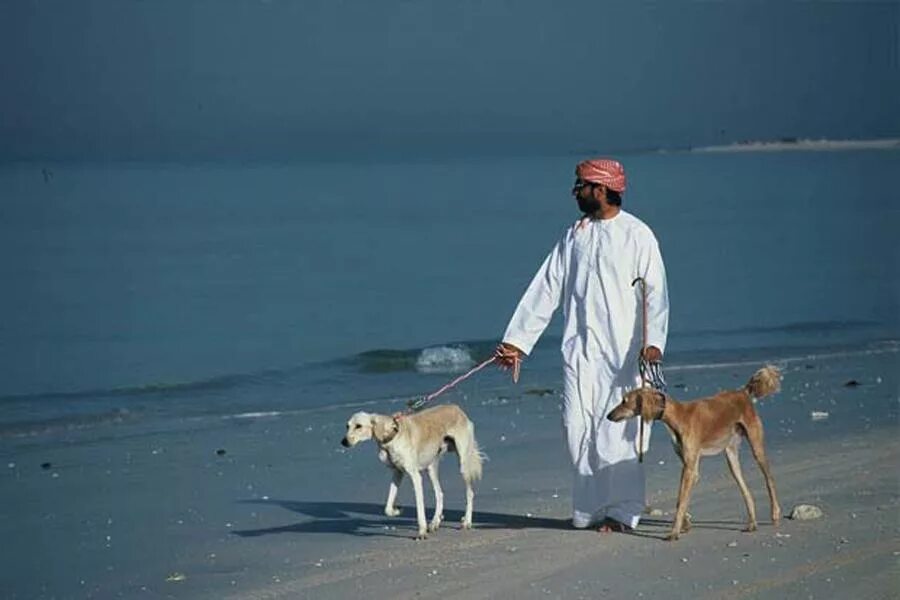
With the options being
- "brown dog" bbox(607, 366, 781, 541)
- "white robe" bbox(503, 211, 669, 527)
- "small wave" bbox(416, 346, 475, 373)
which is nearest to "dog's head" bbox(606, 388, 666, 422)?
"brown dog" bbox(607, 366, 781, 541)

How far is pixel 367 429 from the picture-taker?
32.2ft

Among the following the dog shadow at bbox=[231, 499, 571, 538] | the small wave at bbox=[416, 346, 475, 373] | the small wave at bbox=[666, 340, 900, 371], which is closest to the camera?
the dog shadow at bbox=[231, 499, 571, 538]

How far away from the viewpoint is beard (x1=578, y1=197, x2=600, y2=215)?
9.90 meters

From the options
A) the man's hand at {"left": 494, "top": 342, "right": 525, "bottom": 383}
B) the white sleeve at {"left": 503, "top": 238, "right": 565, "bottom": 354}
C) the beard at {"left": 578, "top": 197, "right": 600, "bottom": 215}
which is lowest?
the man's hand at {"left": 494, "top": 342, "right": 525, "bottom": 383}

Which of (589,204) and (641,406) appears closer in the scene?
(641,406)

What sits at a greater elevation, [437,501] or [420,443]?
[420,443]

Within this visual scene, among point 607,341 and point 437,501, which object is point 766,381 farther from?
point 437,501

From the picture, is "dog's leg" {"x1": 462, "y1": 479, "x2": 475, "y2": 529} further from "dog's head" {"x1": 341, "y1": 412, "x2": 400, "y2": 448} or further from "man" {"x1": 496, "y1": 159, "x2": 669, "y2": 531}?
"dog's head" {"x1": 341, "y1": 412, "x2": 400, "y2": 448}

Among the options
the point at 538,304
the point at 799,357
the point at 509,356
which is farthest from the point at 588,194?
the point at 799,357

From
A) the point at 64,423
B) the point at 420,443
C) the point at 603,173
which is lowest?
the point at 64,423

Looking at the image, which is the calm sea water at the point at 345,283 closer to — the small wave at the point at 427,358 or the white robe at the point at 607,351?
the small wave at the point at 427,358

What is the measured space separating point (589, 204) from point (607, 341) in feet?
2.18

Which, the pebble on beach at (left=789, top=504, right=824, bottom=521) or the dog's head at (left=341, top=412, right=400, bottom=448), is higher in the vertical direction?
the dog's head at (left=341, top=412, right=400, bottom=448)

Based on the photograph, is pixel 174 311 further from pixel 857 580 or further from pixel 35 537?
pixel 857 580
